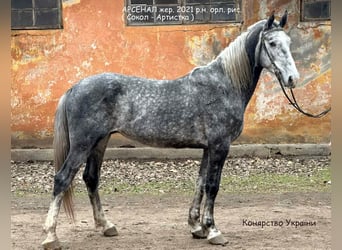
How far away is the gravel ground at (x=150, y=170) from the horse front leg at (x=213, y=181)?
2.93m

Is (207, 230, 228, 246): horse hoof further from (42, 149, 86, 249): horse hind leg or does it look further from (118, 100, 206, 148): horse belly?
(42, 149, 86, 249): horse hind leg

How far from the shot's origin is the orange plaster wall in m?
8.71

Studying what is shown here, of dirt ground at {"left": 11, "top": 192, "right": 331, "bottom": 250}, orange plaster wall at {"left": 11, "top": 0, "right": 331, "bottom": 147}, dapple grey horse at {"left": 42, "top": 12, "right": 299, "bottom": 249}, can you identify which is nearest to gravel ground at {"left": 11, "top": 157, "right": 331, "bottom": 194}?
orange plaster wall at {"left": 11, "top": 0, "right": 331, "bottom": 147}

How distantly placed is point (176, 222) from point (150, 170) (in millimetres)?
3032

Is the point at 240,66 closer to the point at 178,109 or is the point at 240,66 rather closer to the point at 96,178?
the point at 178,109

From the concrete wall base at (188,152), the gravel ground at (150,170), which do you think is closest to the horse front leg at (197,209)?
the gravel ground at (150,170)

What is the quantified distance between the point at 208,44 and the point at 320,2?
204cm

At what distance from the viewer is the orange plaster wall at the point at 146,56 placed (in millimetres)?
8711

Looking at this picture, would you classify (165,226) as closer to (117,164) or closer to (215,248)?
(215,248)

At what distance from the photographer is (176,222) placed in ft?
17.1

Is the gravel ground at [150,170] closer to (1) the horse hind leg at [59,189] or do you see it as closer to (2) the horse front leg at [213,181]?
(2) the horse front leg at [213,181]

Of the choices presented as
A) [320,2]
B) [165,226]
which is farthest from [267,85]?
[165,226]

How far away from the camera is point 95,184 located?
14.9 ft

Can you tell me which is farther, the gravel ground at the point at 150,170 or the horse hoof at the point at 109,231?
the gravel ground at the point at 150,170
